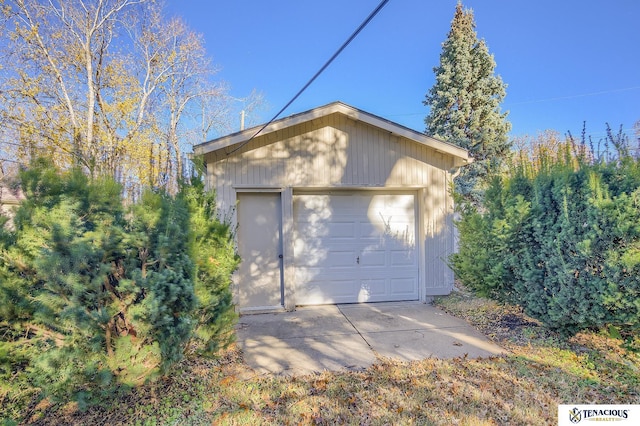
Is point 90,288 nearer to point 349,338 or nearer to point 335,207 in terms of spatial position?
point 349,338

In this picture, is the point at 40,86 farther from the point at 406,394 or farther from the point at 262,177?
the point at 406,394

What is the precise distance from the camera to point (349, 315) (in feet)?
17.9

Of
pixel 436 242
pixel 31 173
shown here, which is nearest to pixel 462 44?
pixel 436 242

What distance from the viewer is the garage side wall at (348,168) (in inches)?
217

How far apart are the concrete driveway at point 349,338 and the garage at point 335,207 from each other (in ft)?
1.89

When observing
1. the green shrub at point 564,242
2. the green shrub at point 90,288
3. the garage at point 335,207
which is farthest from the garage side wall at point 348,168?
the green shrub at point 90,288

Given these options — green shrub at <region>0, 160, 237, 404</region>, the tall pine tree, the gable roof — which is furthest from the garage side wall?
the tall pine tree

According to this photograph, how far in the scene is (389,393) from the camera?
2.86 meters

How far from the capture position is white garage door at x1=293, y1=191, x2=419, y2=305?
6020 millimetres

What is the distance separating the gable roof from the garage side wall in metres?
0.20

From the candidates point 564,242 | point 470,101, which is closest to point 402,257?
point 564,242

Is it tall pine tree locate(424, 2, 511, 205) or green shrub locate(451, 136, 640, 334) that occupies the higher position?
tall pine tree locate(424, 2, 511, 205)

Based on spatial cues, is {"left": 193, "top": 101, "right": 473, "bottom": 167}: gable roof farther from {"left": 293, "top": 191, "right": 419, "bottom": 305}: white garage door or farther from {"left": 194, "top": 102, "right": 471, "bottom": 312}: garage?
{"left": 293, "top": 191, "right": 419, "bottom": 305}: white garage door

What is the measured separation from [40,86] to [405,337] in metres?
14.2
